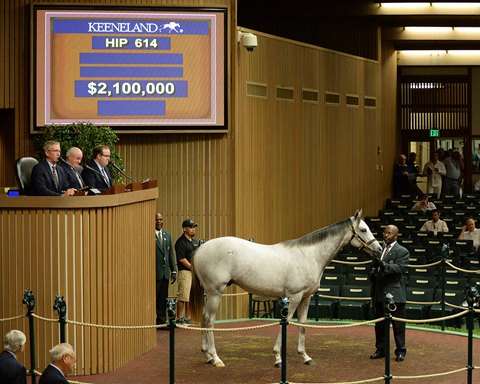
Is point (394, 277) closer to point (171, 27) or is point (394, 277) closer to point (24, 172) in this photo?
point (24, 172)

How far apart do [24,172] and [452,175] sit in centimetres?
1945

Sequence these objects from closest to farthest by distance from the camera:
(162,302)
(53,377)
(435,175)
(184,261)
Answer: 1. (53,377)
2. (162,302)
3. (184,261)
4. (435,175)

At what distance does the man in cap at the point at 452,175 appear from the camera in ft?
102

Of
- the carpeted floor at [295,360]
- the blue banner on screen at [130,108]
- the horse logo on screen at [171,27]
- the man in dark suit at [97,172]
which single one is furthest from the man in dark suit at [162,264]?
the horse logo on screen at [171,27]

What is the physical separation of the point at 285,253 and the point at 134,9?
638 cm

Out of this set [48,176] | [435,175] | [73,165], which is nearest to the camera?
[48,176]

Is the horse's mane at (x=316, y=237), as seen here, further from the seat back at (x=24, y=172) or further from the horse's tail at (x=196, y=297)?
the seat back at (x=24, y=172)

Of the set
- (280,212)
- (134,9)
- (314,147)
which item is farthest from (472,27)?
(134,9)

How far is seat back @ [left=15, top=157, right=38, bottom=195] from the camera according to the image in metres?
13.4

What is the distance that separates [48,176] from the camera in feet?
43.0

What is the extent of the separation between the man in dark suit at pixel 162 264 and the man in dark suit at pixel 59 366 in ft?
22.8

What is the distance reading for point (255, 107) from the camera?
67.8 ft

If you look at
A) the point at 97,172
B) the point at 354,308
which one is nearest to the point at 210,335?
the point at 97,172

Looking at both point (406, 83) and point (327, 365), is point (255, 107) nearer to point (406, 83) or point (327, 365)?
point (327, 365)
